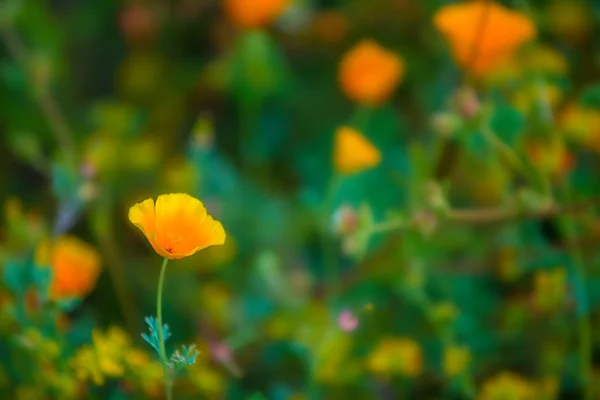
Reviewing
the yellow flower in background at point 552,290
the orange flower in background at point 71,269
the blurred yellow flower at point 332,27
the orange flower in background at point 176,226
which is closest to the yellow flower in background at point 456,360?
the yellow flower in background at point 552,290

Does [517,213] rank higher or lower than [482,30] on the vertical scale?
lower

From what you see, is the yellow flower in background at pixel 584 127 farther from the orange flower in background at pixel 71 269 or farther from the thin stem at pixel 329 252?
the orange flower in background at pixel 71 269

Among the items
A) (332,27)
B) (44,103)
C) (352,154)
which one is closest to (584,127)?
(352,154)

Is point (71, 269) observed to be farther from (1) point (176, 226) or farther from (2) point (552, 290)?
(2) point (552, 290)

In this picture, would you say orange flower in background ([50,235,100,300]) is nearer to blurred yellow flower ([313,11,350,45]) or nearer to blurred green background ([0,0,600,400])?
blurred green background ([0,0,600,400])

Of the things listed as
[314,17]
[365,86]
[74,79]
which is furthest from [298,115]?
[74,79]

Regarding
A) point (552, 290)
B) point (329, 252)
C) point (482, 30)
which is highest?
point (482, 30)

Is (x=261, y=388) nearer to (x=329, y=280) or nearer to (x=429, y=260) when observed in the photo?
(x=329, y=280)
